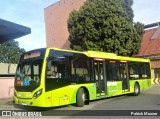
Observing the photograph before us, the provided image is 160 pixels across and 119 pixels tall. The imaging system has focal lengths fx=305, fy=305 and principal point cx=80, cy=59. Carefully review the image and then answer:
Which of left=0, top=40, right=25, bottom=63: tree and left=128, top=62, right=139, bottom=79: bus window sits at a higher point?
left=0, top=40, right=25, bottom=63: tree

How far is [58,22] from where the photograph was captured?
158 feet

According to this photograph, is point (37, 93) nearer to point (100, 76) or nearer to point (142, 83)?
point (100, 76)

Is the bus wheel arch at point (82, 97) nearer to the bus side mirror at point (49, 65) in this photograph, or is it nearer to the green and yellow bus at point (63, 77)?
the green and yellow bus at point (63, 77)

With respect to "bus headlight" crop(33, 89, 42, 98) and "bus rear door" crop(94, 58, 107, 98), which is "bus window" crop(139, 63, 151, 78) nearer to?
"bus rear door" crop(94, 58, 107, 98)

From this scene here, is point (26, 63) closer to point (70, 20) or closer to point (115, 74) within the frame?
point (115, 74)

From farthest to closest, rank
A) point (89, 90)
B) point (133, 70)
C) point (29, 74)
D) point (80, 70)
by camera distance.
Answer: point (133, 70) → point (89, 90) → point (80, 70) → point (29, 74)

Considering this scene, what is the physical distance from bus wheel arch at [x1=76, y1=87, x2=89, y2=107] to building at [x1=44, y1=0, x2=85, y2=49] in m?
29.8

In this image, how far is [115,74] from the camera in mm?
17781

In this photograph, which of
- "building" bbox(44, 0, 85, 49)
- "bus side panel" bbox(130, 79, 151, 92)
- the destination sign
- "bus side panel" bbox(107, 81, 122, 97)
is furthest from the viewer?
"building" bbox(44, 0, 85, 49)

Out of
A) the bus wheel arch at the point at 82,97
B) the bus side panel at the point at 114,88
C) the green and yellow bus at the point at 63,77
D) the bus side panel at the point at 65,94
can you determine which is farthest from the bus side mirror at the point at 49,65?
the bus side panel at the point at 114,88

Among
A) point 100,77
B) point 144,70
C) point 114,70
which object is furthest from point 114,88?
point 144,70

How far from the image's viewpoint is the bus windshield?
12.9 metres

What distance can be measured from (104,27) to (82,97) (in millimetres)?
14078

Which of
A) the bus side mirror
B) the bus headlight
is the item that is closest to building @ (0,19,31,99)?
the bus side mirror
